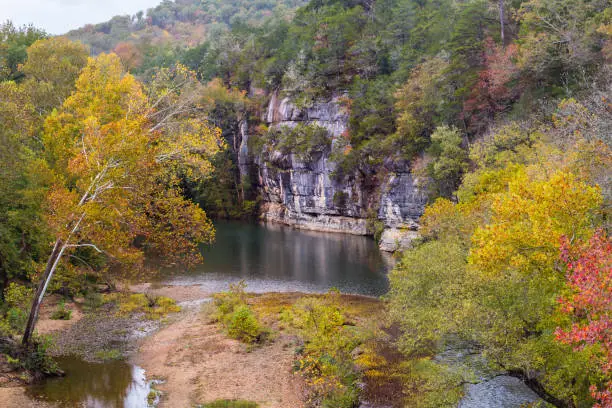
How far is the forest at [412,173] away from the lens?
15.1 metres

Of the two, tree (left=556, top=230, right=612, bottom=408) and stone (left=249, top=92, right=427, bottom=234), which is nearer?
tree (left=556, top=230, right=612, bottom=408)

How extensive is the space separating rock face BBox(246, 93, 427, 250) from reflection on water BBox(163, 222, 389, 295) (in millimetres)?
3844

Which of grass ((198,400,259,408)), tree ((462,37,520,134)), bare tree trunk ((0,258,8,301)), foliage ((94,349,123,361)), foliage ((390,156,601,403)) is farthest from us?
tree ((462,37,520,134))

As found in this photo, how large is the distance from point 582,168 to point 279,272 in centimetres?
3042

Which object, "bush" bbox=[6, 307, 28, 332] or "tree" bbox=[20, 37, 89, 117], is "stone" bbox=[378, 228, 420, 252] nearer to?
"tree" bbox=[20, 37, 89, 117]

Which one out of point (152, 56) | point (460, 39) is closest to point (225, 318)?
point (460, 39)

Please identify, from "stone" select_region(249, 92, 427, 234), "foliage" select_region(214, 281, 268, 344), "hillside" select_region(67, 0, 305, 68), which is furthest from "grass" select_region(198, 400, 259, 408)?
"hillside" select_region(67, 0, 305, 68)

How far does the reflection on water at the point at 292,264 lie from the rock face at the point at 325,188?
3844 millimetres

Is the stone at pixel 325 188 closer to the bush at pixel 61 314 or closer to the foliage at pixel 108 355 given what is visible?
the bush at pixel 61 314

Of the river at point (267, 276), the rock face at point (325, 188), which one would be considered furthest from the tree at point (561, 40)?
the river at point (267, 276)

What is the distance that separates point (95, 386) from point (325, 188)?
2009 inches

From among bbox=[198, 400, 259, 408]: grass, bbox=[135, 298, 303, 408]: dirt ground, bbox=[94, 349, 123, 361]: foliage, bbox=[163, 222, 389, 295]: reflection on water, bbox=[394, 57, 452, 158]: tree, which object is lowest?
bbox=[163, 222, 389, 295]: reflection on water

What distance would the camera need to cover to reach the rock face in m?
58.6

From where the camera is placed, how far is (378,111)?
64.6 metres
